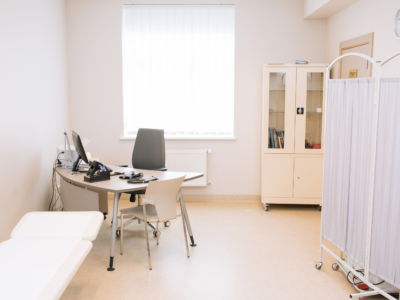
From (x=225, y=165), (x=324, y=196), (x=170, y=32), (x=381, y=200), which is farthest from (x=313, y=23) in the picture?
(x=381, y=200)

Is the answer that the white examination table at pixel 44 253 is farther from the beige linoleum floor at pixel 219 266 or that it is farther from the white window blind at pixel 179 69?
the white window blind at pixel 179 69

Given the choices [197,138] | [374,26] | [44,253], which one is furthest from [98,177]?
[374,26]

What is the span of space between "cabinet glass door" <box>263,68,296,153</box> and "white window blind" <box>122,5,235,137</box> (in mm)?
593

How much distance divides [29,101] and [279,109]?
9.98 ft

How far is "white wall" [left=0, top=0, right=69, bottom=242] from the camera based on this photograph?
3.25 metres

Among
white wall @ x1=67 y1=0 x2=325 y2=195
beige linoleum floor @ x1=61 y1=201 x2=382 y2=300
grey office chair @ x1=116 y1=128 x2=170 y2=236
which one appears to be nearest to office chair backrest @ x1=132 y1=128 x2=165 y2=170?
grey office chair @ x1=116 y1=128 x2=170 y2=236

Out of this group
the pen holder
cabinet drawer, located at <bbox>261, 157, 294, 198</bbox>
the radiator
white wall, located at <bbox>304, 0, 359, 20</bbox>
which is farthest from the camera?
the radiator

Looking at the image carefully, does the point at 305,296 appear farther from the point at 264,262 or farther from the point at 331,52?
the point at 331,52

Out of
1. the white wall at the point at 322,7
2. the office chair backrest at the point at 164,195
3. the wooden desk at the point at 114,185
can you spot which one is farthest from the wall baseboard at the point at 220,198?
the white wall at the point at 322,7

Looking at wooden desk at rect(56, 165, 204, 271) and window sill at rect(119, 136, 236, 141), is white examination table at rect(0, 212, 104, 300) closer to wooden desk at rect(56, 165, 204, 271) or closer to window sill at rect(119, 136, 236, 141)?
wooden desk at rect(56, 165, 204, 271)

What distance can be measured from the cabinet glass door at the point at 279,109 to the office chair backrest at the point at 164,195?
201cm

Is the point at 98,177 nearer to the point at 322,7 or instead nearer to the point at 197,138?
the point at 197,138

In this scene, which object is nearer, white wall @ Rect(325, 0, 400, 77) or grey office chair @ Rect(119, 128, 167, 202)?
white wall @ Rect(325, 0, 400, 77)

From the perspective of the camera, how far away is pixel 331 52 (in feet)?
15.3
